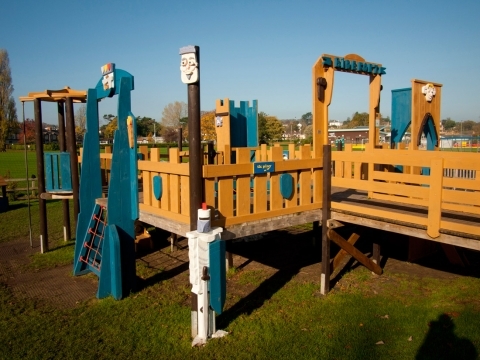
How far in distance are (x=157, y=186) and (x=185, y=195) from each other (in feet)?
2.64

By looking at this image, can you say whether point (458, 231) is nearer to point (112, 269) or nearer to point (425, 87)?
point (425, 87)

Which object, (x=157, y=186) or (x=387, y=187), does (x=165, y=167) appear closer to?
(x=157, y=186)

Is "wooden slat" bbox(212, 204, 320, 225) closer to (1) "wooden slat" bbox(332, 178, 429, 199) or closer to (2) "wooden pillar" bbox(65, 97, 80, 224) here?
(1) "wooden slat" bbox(332, 178, 429, 199)

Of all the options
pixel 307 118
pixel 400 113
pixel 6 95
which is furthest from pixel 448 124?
pixel 400 113

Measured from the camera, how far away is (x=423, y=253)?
8.53 meters

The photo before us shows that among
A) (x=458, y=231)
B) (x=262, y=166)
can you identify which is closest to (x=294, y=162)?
(x=262, y=166)

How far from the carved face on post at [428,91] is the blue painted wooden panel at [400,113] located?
68 centimetres

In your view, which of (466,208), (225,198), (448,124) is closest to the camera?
(466,208)

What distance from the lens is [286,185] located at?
6.11 metres

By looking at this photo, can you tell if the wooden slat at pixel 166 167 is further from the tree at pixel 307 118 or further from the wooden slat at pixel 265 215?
the tree at pixel 307 118

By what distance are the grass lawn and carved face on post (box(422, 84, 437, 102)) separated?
345 centimetres

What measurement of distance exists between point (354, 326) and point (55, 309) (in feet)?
14.0

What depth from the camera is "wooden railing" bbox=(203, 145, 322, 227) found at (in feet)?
17.7

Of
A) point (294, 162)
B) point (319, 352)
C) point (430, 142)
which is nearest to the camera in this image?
point (319, 352)
